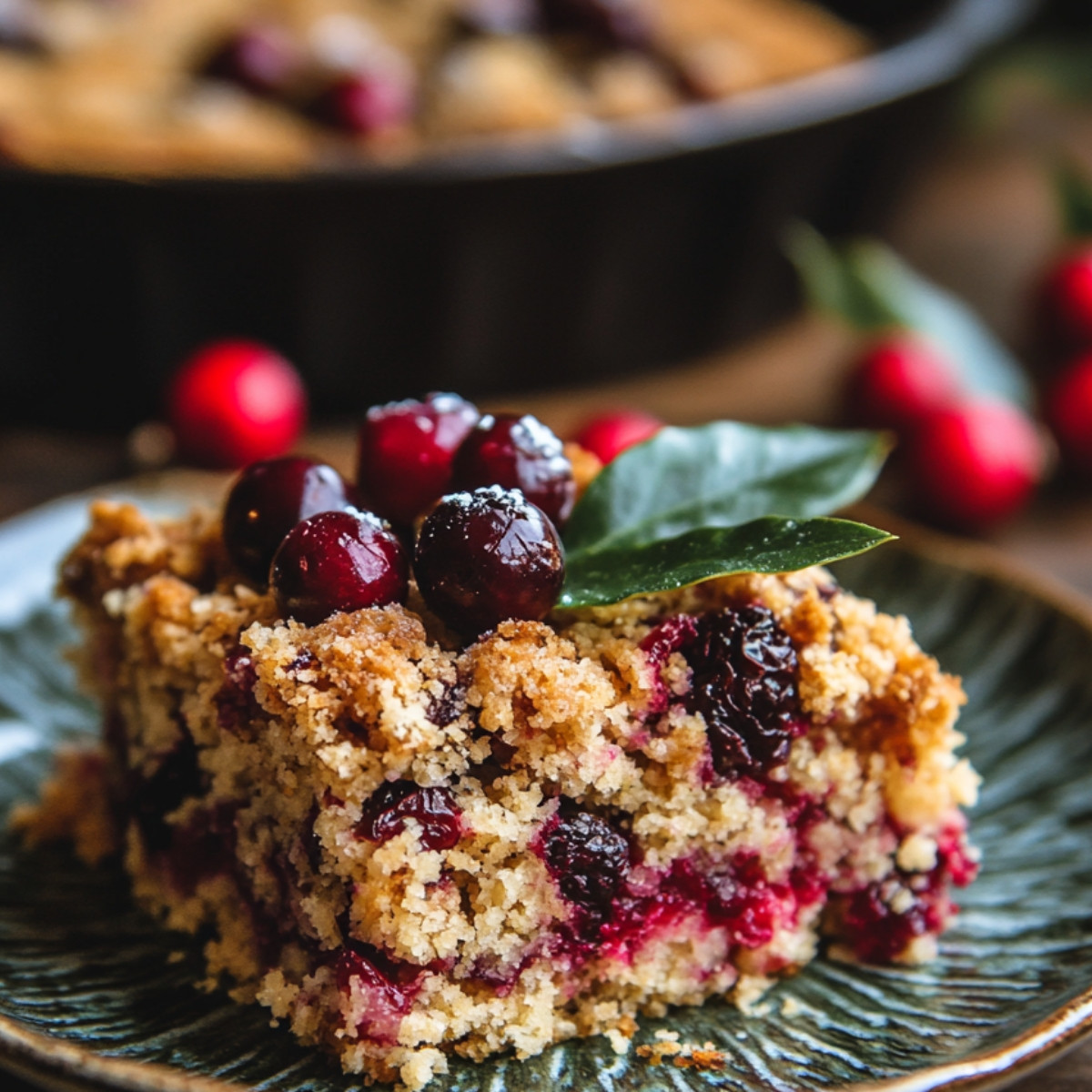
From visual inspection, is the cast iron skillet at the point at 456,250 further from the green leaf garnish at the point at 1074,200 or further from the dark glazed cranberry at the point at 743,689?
the dark glazed cranberry at the point at 743,689

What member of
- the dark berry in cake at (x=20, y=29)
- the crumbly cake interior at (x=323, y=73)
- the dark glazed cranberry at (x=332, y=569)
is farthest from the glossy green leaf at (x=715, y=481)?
the dark berry in cake at (x=20, y=29)

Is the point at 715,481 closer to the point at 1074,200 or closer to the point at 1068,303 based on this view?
the point at 1068,303

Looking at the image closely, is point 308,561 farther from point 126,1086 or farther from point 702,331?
point 702,331

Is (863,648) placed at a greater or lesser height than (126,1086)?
greater

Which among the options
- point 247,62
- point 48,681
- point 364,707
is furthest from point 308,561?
point 247,62

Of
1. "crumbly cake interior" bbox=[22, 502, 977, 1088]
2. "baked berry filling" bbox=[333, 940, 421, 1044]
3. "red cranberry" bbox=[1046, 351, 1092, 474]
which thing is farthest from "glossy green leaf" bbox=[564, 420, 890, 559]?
"red cranberry" bbox=[1046, 351, 1092, 474]

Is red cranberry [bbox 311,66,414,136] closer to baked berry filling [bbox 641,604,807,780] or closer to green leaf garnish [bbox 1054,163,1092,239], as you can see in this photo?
green leaf garnish [bbox 1054,163,1092,239]
